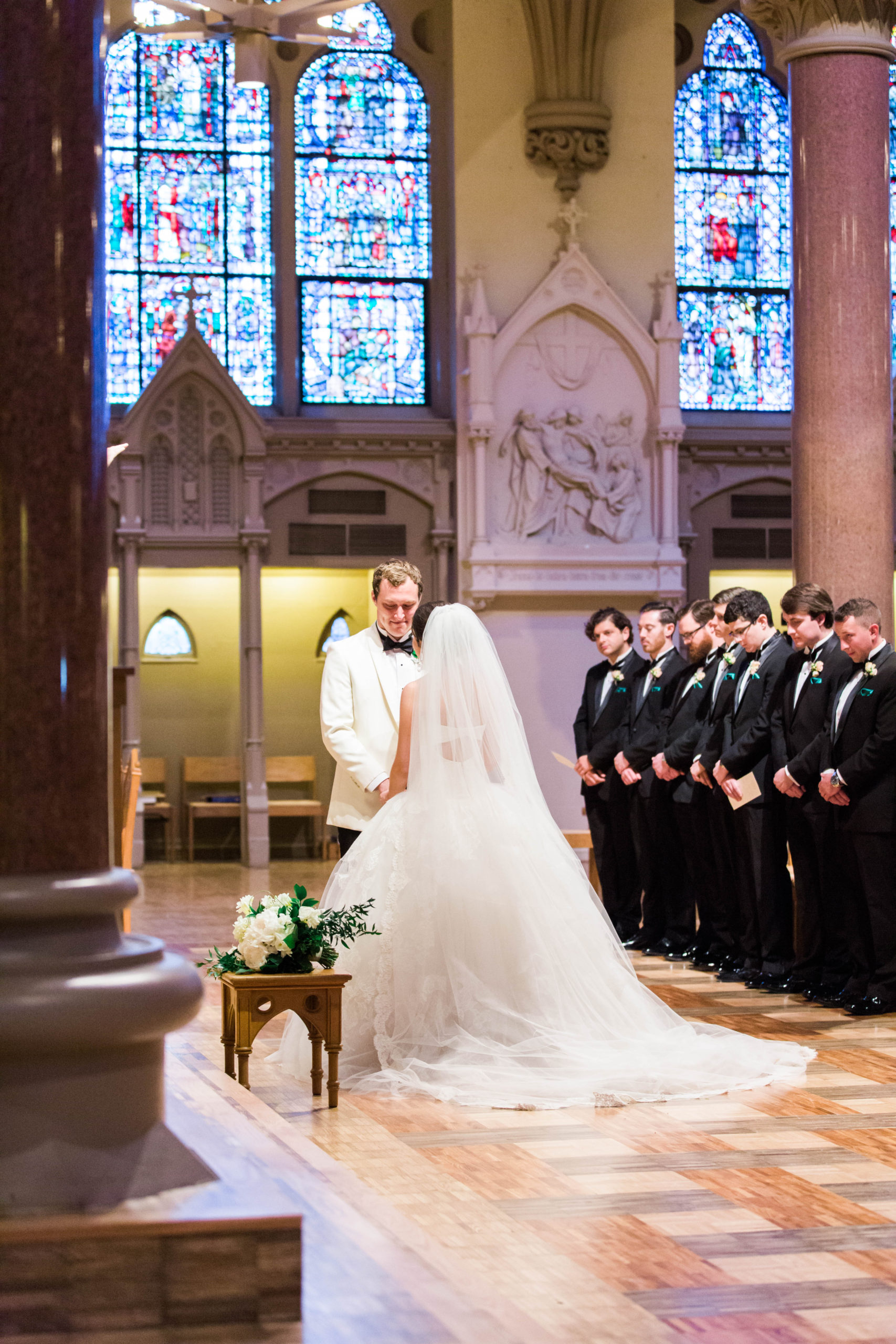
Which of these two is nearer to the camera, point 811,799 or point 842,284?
point 811,799

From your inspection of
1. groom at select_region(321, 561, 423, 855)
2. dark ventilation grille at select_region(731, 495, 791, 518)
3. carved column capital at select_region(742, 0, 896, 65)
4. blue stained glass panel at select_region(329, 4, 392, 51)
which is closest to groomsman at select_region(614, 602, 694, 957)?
groom at select_region(321, 561, 423, 855)

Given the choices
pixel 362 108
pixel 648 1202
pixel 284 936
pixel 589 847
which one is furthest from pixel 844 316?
pixel 362 108

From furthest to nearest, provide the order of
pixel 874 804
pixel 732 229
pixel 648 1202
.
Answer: pixel 732 229 < pixel 874 804 < pixel 648 1202

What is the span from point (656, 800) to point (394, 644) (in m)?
2.88

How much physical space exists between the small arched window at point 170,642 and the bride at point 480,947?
9.78m

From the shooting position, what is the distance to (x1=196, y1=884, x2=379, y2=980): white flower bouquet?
4969 millimetres

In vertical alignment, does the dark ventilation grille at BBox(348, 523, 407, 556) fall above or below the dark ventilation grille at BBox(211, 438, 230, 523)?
below

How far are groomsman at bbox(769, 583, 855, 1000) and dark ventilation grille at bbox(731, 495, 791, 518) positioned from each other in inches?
323

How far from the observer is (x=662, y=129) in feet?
48.8

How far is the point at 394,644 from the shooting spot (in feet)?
20.5

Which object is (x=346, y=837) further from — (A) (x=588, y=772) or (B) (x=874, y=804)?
(A) (x=588, y=772)

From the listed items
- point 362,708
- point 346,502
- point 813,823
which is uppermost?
point 346,502

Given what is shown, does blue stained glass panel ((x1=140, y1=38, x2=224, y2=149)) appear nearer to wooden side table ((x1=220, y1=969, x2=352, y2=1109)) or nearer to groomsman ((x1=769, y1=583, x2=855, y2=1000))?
groomsman ((x1=769, y1=583, x2=855, y2=1000))

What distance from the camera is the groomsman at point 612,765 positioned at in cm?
902
